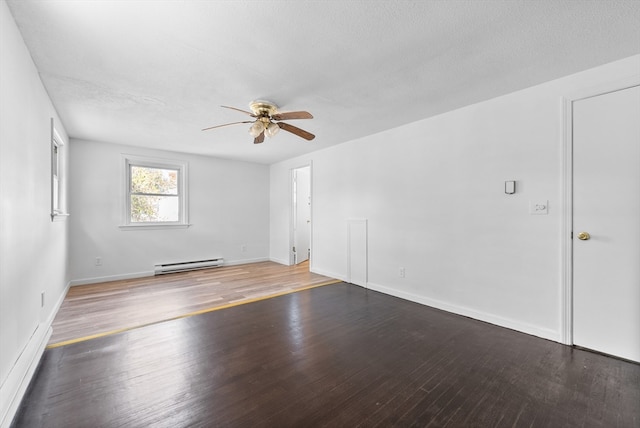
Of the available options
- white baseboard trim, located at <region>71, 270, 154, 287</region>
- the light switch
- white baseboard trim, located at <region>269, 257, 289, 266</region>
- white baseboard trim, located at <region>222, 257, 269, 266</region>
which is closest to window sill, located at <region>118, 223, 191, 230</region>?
white baseboard trim, located at <region>71, 270, 154, 287</region>

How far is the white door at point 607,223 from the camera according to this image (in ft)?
6.80

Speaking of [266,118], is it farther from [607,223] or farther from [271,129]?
[607,223]

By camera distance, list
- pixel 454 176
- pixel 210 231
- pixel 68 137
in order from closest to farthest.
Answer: pixel 454 176, pixel 68 137, pixel 210 231

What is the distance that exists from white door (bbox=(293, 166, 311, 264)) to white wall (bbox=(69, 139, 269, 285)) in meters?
0.86

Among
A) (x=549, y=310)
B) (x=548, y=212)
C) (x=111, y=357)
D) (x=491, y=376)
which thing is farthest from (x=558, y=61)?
(x=111, y=357)

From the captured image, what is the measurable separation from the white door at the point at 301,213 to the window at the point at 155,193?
2.21m

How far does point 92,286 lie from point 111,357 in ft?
9.13

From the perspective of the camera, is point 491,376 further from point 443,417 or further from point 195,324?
point 195,324

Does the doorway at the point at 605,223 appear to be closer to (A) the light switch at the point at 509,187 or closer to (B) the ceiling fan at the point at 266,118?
(A) the light switch at the point at 509,187

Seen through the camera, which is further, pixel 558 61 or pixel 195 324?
pixel 195 324

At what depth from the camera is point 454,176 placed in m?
3.12

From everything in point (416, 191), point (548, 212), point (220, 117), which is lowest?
point (548, 212)

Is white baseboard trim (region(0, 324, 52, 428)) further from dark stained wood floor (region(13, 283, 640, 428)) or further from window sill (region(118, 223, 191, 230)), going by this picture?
window sill (region(118, 223, 191, 230))

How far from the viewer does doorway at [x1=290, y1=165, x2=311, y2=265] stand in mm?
A: 5934
